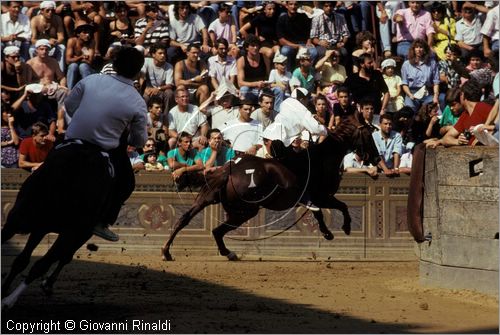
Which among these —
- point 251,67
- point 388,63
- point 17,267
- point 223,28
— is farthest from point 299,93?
point 17,267

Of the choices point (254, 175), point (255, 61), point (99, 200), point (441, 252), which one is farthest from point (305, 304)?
point (255, 61)

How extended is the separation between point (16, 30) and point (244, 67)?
3.54 meters

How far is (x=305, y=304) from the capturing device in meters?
12.1

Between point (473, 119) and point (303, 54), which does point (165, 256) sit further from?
point (473, 119)

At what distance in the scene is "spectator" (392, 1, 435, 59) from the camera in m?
19.3

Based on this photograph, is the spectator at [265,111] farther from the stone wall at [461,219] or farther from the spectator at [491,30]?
the stone wall at [461,219]

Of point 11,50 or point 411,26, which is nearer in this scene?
point 11,50

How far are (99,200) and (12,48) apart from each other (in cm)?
839

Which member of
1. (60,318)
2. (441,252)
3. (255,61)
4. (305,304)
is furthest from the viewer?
(255,61)

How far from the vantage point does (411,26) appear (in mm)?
19359

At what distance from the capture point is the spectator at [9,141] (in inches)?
699

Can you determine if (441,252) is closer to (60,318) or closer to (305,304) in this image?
(305,304)

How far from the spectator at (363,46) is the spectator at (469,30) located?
149cm

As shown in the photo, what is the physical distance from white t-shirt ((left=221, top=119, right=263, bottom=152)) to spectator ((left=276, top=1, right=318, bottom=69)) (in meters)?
1.89
